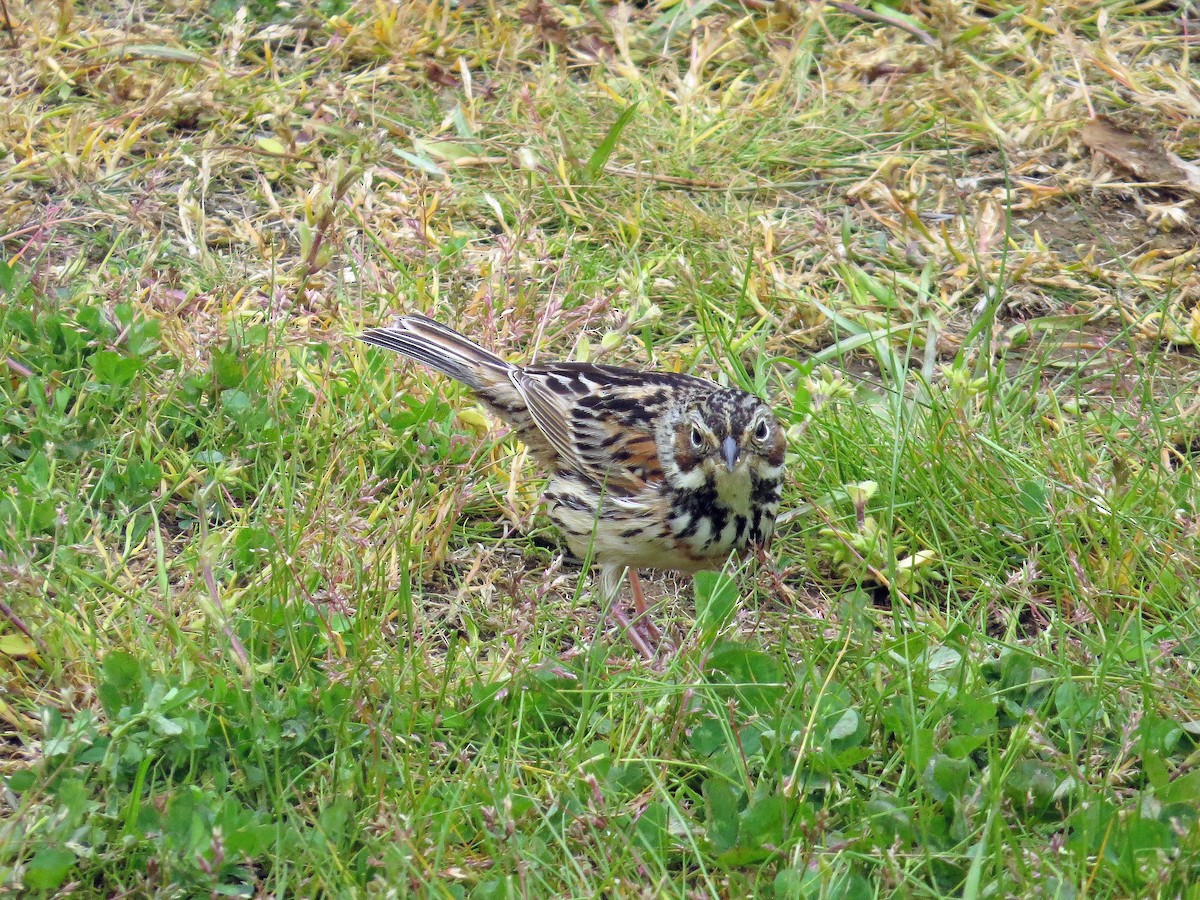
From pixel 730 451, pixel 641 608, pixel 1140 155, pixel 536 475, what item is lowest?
pixel 641 608

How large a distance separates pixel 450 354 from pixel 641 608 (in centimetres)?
117

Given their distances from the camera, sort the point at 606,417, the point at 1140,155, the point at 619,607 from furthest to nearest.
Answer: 1. the point at 1140,155
2. the point at 606,417
3. the point at 619,607

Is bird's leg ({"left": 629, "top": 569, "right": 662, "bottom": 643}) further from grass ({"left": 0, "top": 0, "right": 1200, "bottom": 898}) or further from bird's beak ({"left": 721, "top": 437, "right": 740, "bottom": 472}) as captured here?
bird's beak ({"left": 721, "top": 437, "right": 740, "bottom": 472})

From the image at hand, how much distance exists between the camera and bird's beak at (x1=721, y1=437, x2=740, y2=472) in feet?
14.7

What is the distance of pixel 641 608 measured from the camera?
16.3ft

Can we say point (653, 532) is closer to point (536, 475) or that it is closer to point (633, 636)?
point (633, 636)

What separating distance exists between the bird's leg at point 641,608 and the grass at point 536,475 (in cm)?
8

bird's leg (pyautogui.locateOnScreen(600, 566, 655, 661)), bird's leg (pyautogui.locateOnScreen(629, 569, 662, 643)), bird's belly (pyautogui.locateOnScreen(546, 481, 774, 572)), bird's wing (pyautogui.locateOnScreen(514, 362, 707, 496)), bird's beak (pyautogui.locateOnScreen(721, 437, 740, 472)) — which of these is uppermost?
bird's beak (pyautogui.locateOnScreen(721, 437, 740, 472))

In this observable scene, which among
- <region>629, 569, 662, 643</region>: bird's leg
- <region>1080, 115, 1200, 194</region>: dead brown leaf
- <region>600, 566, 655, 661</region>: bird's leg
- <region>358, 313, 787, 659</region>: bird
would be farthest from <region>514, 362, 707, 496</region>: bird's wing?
<region>1080, 115, 1200, 194</region>: dead brown leaf

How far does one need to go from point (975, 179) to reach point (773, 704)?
3725 millimetres

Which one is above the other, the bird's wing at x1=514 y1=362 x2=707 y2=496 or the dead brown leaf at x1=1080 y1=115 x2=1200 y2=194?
the bird's wing at x1=514 y1=362 x2=707 y2=496

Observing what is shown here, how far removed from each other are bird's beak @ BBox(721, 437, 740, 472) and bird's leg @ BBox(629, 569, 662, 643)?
54 centimetres

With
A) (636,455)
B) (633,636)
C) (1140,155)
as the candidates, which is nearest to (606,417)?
(636,455)

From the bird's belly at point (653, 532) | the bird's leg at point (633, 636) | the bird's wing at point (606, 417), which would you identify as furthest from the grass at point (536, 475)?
the bird's wing at point (606, 417)
